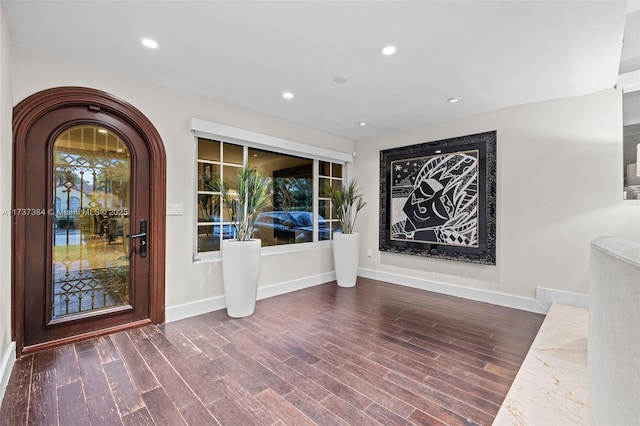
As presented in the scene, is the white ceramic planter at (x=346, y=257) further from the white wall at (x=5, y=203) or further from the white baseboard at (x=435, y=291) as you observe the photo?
the white wall at (x=5, y=203)

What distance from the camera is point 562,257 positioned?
3475mm

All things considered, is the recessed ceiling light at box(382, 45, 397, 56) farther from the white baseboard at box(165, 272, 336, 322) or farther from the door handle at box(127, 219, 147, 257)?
the white baseboard at box(165, 272, 336, 322)

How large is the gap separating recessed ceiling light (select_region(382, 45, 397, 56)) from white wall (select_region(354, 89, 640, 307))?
7.27ft

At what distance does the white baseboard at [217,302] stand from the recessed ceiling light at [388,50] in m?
3.22

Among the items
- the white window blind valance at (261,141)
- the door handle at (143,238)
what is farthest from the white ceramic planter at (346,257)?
the door handle at (143,238)

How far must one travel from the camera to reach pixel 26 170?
8.25 ft

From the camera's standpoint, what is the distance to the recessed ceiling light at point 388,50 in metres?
2.46

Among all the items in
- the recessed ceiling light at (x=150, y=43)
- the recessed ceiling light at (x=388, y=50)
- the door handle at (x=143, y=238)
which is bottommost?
the door handle at (x=143, y=238)

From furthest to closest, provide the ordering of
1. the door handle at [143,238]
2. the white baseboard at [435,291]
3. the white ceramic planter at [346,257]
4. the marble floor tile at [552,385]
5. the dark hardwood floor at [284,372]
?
the white ceramic planter at [346,257] → the white baseboard at [435,291] → the door handle at [143,238] → the dark hardwood floor at [284,372] → the marble floor tile at [552,385]

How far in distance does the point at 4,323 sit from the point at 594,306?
377 cm

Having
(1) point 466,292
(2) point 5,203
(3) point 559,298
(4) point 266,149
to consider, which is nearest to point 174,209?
(2) point 5,203

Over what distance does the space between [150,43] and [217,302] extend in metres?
2.81

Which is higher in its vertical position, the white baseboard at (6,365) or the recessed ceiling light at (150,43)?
the recessed ceiling light at (150,43)

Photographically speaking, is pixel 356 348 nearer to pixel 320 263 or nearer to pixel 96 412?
pixel 96 412
